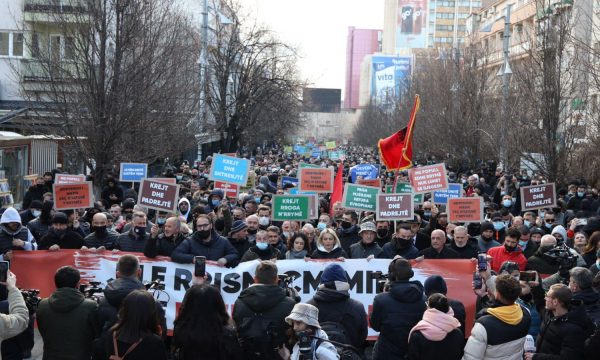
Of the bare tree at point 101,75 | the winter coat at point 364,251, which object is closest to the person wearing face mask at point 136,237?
the winter coat at point 364,251

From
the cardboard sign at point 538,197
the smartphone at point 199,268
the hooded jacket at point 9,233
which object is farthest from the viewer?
the cardboard sign at point 538,197

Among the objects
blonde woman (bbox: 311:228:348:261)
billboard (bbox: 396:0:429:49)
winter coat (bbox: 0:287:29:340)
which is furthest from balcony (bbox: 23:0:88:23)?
billboard (bbox: 396:0:429:49)

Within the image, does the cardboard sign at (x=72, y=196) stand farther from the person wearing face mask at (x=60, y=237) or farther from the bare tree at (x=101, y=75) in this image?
the bare tree at (x=101, y=75)

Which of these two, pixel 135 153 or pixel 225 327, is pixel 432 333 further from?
pixel 135 153

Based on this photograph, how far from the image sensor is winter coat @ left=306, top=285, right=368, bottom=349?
659cm

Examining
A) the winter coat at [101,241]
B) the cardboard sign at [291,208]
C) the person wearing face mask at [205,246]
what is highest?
the cardboard sign at [291,208]

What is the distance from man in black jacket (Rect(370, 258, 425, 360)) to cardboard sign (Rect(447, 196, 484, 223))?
21.1 ft

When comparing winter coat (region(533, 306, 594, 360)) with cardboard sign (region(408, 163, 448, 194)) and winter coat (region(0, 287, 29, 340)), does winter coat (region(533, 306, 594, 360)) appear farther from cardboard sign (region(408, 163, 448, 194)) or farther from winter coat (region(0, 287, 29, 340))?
cardboard sign (region(408, 163, 448, 194))

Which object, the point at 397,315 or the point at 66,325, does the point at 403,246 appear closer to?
the point at 397,315

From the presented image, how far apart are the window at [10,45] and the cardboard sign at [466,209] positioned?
2786cm

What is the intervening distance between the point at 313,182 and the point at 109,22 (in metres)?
7.39

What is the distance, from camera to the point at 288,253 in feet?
33.8

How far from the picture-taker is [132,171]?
18.5m

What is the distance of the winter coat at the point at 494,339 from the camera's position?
251 inches
